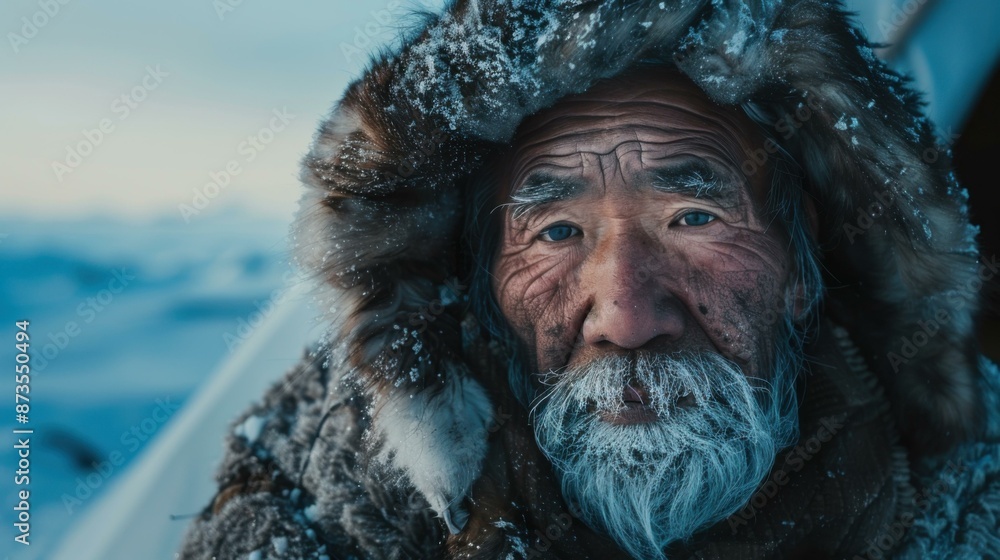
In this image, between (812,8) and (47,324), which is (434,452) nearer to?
(812,8)

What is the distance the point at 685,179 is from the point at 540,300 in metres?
0.40

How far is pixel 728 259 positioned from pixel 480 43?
0.68 meters

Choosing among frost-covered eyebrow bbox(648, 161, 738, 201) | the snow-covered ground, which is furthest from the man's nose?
the snow-covered ground

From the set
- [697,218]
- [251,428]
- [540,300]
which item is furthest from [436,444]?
[697,218]

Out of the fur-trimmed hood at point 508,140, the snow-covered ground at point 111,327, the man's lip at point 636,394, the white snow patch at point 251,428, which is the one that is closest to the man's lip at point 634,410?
the man's lip at point 636,394

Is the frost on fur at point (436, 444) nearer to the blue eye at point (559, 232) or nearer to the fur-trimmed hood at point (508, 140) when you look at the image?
the fur-trimmed hood at point (508, 140)

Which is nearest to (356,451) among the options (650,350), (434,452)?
(434,452)

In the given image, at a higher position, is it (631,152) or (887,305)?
(631,152)

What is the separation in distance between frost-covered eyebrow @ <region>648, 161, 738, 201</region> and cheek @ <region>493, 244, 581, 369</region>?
25cm

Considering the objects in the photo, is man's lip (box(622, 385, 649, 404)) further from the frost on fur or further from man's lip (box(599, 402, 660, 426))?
the frost on fur

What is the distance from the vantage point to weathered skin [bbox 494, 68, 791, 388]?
4.34 ft

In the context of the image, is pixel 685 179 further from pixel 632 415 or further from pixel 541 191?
pixel 632 415

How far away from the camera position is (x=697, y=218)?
4.51ft

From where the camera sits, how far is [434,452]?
1.36 m
